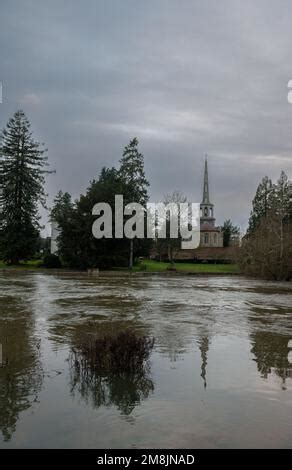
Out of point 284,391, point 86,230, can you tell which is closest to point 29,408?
point 284,391

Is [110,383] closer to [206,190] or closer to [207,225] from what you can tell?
[207,225]

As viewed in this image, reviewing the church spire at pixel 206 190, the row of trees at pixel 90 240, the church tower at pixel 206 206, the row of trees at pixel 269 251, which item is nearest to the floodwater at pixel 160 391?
the row of trees at pixel 269 251

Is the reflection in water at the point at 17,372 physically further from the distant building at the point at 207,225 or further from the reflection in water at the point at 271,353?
the distant building at the point at 207,225

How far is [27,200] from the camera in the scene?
187 ft

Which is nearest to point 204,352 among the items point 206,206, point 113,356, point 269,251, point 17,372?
point 113,356

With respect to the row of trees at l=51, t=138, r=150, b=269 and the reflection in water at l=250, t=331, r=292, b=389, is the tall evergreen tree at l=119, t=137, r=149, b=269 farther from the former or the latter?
the reflection in water at l=250, t=331, r=292, b=389

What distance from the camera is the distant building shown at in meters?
108

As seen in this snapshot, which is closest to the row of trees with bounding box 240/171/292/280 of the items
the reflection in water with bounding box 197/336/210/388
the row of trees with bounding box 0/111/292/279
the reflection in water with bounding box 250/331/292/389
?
the row of trees with bounding box 0/111/292/279

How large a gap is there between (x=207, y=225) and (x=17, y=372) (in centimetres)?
10521

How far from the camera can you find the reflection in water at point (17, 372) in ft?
21.3

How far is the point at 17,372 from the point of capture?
8492 mm
